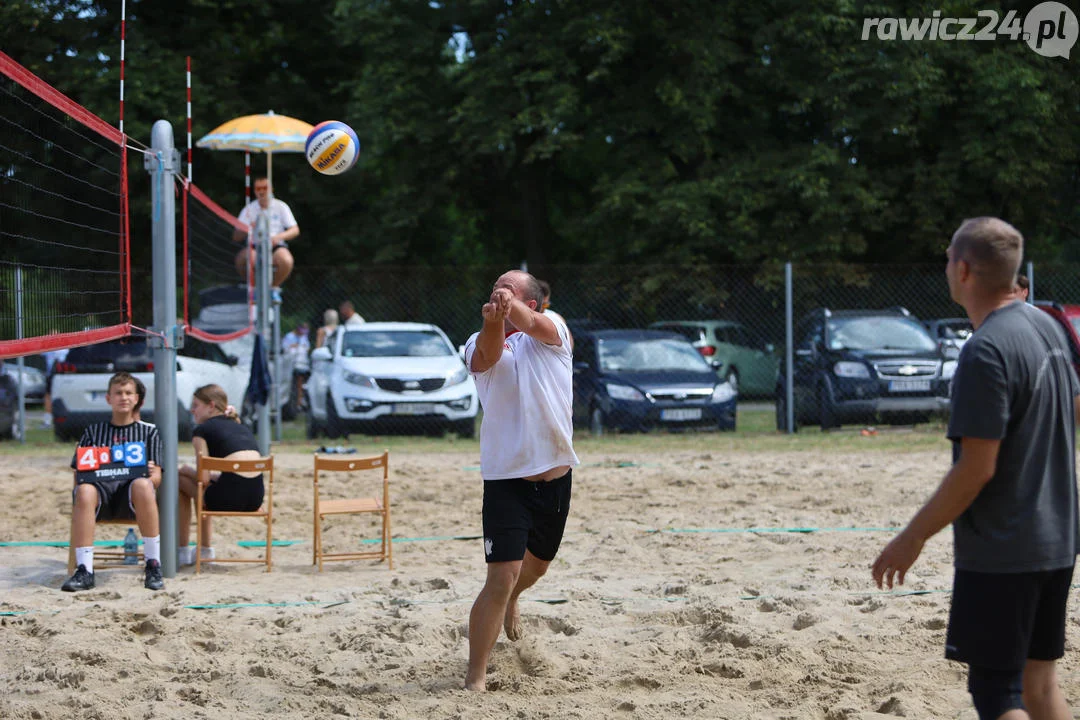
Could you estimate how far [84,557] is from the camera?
21.9 feet

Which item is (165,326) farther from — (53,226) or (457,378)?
(457,378)

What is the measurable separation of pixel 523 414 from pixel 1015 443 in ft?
6.69

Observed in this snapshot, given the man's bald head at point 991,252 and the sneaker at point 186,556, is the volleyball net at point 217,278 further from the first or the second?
the man's bald head at point 991,252

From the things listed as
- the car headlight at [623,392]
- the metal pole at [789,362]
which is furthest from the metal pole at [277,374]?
the metal pole at [789,362]

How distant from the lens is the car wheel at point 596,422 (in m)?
14.7

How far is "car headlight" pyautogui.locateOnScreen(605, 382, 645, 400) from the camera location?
14.5 metres

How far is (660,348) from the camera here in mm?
15312

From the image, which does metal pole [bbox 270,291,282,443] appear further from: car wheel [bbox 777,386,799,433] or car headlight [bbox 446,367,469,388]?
car wheel [bbox 777,386,799,433]

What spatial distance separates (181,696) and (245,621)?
1.14 metres

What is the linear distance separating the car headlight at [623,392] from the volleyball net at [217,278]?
180 inches

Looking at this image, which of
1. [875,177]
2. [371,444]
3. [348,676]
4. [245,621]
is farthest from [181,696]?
[875,177]

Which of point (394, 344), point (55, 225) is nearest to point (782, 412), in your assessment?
point (394, 344)

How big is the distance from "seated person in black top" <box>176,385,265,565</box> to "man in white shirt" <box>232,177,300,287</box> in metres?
4.04

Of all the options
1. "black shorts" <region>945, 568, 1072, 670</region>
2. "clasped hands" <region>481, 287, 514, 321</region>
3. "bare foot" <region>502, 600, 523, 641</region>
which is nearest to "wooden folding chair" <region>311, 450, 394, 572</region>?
A: "bare foot" <region>502, 600, 523, 641</region>
